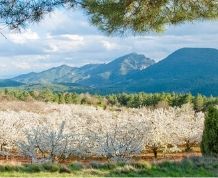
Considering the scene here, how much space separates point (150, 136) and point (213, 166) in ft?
30.3

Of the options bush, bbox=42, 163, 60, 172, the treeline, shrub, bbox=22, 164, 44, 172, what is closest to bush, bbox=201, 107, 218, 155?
bush, bbox=42, 163, 60, 172

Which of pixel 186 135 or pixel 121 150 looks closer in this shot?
pixel 121 150

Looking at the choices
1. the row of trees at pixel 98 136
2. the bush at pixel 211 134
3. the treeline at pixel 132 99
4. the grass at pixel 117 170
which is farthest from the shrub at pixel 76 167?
the treeline at pixel 132 99

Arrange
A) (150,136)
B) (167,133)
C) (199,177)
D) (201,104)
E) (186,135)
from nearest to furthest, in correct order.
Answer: (199,177) < (150,136) < (167,133) < (186,135) < (201,104)

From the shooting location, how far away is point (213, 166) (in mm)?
10047

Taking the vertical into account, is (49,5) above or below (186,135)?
above

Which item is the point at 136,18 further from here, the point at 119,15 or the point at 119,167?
the point at 119,167

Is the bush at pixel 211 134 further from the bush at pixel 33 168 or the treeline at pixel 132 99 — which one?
the treeline at pixel 132 99

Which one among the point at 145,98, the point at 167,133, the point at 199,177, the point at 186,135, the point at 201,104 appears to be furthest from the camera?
the point at 145,98

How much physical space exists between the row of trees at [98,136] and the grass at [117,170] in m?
2.83

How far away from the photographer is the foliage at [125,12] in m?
8.89

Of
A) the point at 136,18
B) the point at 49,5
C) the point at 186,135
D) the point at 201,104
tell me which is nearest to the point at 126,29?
the point at 136,18

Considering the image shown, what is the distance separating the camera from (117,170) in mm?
9414

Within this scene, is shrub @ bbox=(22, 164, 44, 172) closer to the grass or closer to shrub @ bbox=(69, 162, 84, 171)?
the grass
